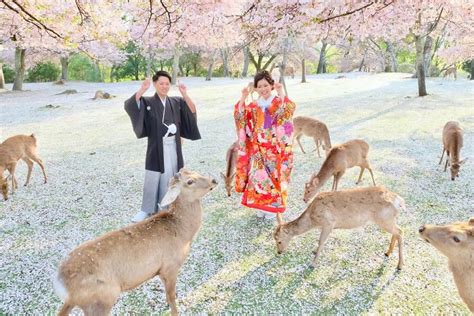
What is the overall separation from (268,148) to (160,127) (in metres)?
1.62

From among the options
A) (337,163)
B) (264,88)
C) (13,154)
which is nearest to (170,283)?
(264,88)

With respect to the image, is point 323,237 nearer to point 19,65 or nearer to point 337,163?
point 337,163

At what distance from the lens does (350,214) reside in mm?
4387

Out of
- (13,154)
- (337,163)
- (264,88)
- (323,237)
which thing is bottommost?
(323,237)

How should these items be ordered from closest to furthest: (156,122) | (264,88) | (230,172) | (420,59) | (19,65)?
(156,122), (264,88), (230,172), (420,59), (19,65)

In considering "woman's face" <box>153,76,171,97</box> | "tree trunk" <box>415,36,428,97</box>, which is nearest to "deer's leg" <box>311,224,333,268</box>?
"woman's face" <box>153,76,171,97</box>

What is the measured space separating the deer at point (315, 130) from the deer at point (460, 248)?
576 centimetres

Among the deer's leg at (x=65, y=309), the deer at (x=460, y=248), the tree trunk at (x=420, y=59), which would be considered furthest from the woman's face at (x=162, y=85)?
the tree trunk at (x=420, y=59)

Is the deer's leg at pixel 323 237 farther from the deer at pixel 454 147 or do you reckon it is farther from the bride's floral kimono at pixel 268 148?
the deer at pixel 454 147

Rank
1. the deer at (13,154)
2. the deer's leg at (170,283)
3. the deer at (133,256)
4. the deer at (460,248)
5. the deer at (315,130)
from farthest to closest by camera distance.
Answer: the deer at (315,130)
the deer at (13,154)
the deer's leg at (170,283)
the deer at (460,248)
the deer at (133,256)

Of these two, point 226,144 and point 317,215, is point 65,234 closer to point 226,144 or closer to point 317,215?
point 317,215

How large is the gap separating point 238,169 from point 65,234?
285cm

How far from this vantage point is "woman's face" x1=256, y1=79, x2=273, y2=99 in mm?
4961

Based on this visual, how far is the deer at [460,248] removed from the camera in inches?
111
